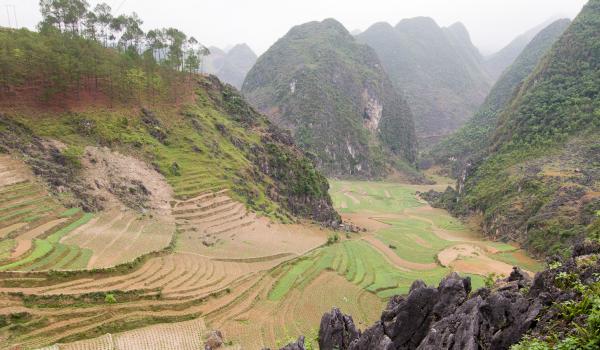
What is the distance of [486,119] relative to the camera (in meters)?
154

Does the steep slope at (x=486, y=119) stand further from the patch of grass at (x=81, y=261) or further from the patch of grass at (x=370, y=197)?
the patch of grass at (x=81, y=261)

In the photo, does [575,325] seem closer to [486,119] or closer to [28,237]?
[28,237]

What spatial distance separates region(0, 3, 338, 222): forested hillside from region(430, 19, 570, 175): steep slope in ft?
285

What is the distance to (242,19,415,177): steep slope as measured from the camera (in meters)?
132

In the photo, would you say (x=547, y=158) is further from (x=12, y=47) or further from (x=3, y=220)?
(x=12, y=47)

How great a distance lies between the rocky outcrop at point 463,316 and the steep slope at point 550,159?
1217 inches

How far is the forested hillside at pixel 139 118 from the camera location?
140 ft

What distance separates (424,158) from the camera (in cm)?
16575

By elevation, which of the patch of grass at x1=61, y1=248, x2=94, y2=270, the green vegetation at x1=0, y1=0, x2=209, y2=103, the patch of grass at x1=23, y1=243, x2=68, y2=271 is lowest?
the patch of grass at x1=61, y1=248, x2=94, y2=270

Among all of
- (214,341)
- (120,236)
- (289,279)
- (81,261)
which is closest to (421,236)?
(289,279)

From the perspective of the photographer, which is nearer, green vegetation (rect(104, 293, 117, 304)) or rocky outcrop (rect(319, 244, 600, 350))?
rocky outcrop (rect(319, 244, 600, 350))

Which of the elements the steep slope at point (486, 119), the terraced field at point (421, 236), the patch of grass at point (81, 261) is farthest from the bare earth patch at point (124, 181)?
the steep slope at point (486, 119)

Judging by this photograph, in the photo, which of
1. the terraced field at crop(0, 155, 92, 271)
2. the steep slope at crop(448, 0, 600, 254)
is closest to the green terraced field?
the terraced field at crop(0, 155, 92, 271)

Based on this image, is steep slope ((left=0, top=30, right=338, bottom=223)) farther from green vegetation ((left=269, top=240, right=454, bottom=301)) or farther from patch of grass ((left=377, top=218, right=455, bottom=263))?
green vegetation ((left=269, top=240, right=454, bottom=301))
